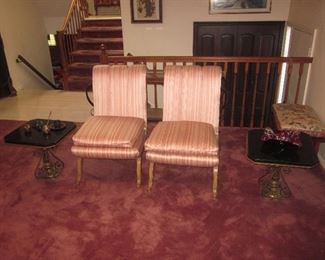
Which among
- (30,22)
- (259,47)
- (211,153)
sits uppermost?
(30,22)

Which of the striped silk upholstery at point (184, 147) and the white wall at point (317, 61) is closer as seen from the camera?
the striped silk upholstery at point (184, 147)

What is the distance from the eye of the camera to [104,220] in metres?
2.29

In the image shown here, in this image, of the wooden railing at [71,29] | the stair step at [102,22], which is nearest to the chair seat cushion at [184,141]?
the wooden railing at [71,29]

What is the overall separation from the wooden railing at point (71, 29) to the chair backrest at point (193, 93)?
173 inches

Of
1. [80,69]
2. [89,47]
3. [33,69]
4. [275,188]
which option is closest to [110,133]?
[275,188]

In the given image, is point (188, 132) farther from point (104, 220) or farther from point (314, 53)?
point (314, 53)

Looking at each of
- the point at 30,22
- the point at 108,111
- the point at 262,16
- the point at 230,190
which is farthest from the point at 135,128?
the point at 30,22

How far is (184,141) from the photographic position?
242cm

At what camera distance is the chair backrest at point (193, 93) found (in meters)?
2.77

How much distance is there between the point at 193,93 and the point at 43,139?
4.57ft

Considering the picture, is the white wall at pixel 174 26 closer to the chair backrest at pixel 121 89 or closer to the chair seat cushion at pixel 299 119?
the chair seat cushion at pixel 299 119

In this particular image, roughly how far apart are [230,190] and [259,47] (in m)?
3.42

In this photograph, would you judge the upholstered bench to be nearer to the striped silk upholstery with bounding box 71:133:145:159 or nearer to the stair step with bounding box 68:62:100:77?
the striped silk upholstery with bounding box 71:133:145:159

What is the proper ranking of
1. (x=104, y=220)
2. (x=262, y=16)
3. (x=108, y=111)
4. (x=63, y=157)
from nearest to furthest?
(x=104, y=220), (x=108, y=111), (x=63, y=157), (x=262, y=16)
